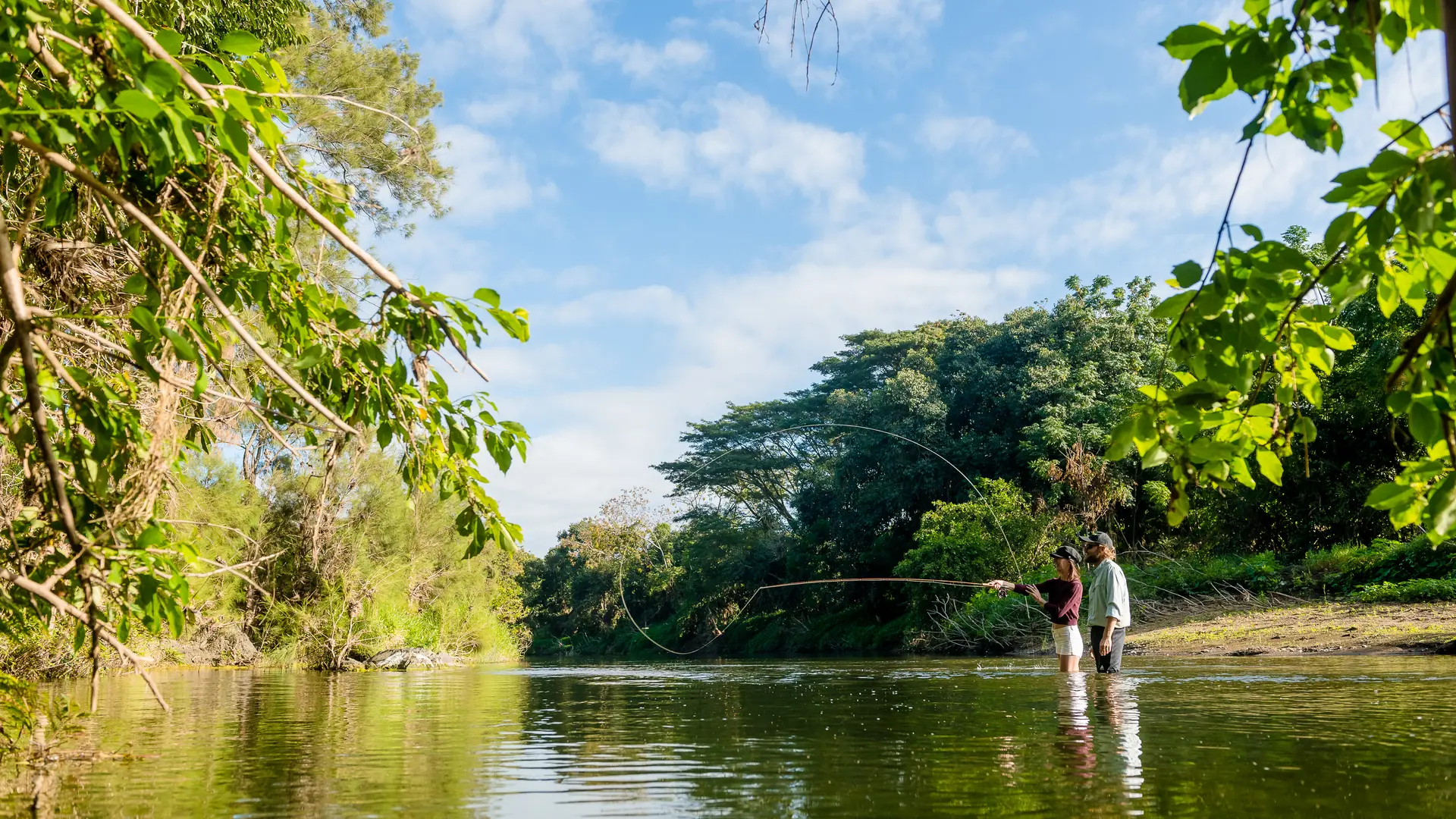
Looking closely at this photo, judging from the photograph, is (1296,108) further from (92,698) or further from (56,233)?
(56,233)

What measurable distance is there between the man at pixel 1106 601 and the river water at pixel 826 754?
0.41 m

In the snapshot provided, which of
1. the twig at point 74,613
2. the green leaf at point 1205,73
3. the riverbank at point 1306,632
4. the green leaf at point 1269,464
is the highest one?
the green leaf at point 1205,73

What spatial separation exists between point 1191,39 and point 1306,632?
15.8 m

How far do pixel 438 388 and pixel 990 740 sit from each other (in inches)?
120

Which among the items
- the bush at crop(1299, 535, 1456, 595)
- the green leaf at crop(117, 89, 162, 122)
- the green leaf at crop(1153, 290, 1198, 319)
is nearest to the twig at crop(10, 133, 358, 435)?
the green leaf at crop(117, 89, 162, 122)

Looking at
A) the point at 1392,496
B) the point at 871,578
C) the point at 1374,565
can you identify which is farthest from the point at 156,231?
the point at 1374,565

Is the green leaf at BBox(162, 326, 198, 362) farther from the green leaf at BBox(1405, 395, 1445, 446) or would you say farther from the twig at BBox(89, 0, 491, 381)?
the green leaf at BBox(1405, 395, 1445, 446)

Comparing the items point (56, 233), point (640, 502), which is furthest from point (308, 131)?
point (640, 502)

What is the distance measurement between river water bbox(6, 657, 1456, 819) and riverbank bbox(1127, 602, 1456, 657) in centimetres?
470

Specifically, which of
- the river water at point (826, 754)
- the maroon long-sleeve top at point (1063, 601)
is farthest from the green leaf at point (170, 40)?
the maroon long-sleeve top at point (1063, 601)

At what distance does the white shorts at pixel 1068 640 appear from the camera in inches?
388

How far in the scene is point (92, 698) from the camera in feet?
11.2

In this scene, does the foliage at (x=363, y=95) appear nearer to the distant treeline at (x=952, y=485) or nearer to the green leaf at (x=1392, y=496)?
the distant treeline at (x=952, y=485)

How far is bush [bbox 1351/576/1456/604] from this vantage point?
16.4 metres
